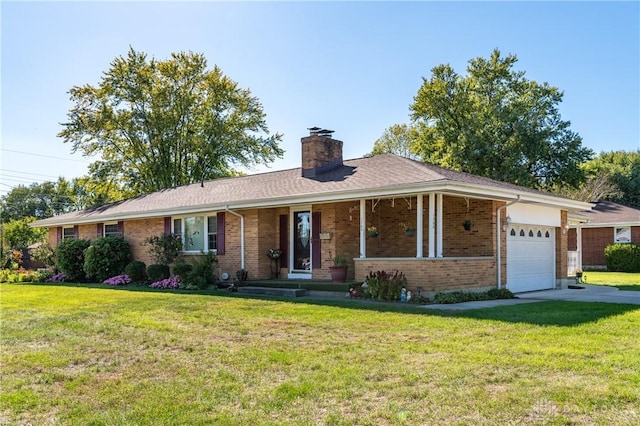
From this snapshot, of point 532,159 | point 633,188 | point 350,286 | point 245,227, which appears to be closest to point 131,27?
point 245,227

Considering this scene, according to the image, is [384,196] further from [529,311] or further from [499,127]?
[499,127]

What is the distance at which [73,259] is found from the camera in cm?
2180

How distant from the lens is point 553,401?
4684mm

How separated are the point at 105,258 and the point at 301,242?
8.66 meters

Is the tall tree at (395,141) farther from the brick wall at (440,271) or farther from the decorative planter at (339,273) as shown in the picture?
the brick wall at (440,271)

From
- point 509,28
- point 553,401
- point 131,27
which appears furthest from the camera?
point 509,28

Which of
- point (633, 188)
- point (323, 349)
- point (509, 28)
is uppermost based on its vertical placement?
point (509, 28)

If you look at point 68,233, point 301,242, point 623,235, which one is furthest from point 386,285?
point 623,235

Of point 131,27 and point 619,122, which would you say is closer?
point 131,27

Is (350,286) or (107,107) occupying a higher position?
(107,107)

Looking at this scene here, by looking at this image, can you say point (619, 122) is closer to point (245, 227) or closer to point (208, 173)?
point (245, 227)

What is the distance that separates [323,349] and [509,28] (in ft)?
35.2

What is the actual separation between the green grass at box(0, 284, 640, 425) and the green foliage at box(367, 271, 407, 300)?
2.38 meters

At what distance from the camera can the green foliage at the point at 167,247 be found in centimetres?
1897
